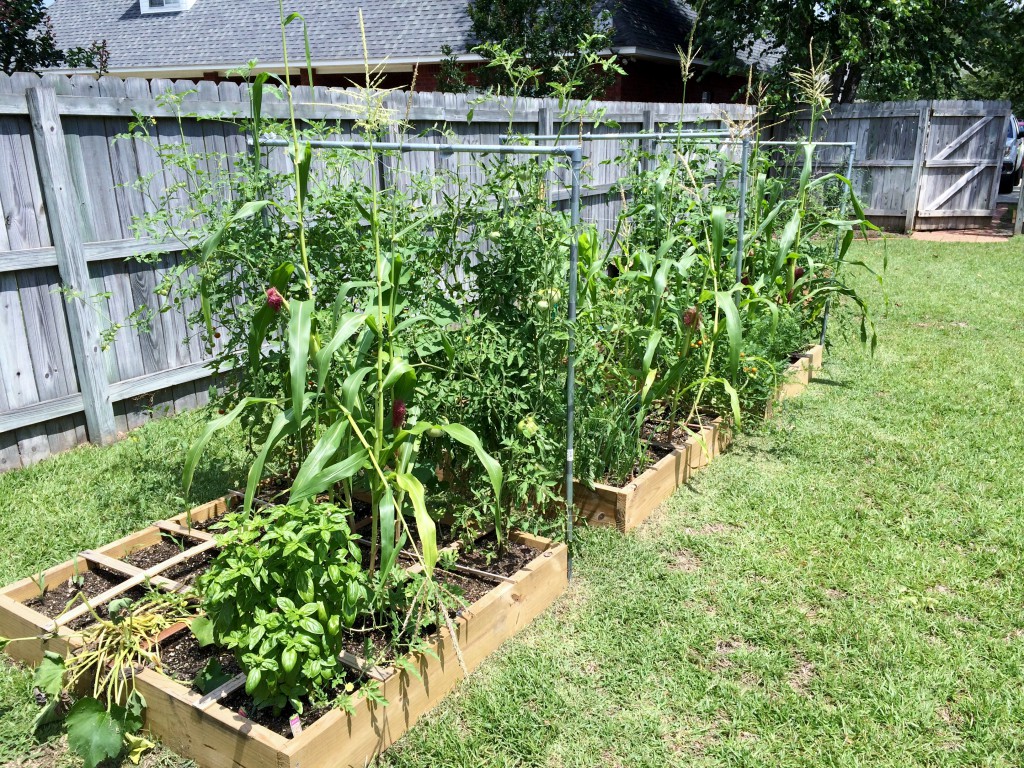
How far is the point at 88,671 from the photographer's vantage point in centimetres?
243

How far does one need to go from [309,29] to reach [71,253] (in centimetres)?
1410

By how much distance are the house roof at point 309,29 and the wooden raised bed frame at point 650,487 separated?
11.3 metres

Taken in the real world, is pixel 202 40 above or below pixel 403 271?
above

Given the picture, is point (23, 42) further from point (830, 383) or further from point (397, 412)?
point (397, 412)

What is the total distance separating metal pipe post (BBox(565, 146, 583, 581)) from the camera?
113 inches

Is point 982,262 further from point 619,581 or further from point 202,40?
point 202,40

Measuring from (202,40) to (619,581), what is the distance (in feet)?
58.3

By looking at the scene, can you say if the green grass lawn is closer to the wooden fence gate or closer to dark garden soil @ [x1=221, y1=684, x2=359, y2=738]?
dark garden soil @ [x1=221, y1=684, x2=359, y2=738]

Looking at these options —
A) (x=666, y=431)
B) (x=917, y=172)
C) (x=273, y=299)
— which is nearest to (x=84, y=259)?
(x=273, y=299)

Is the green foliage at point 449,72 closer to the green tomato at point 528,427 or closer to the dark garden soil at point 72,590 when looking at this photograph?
the green tomato at point 528,427

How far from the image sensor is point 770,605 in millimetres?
3102

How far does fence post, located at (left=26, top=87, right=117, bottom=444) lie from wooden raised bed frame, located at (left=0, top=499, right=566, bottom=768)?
5.57 ft

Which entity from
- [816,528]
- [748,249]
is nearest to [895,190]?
[748,249]

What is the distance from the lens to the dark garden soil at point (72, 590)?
2.79m
